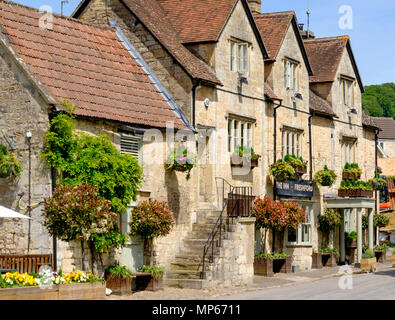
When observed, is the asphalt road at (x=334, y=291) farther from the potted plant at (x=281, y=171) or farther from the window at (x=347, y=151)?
the window at (x=347, y=151)

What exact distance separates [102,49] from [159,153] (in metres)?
4.36

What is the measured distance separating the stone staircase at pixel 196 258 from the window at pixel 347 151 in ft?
44.8

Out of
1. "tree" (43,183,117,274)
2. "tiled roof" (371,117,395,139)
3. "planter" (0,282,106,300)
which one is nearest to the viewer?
"planter" (0,282,106,300)

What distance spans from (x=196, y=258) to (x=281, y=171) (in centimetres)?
774

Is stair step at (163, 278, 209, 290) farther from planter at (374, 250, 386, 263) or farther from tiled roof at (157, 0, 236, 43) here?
planter at (374, 250, 386, 263)

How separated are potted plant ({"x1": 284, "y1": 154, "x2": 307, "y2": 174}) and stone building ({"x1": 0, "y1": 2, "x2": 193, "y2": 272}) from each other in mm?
7454

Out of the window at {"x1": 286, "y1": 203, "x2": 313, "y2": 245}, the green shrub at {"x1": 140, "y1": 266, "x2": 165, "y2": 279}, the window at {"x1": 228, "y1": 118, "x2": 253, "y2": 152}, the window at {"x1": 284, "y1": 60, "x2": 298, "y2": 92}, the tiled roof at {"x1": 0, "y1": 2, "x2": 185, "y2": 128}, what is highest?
the window at {"x1": 284, "y1": 60, "x2": 298, "y2": 92}

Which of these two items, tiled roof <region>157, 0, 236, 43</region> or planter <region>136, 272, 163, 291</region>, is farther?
tiled roof <region>157, 0, 236, 43</region>

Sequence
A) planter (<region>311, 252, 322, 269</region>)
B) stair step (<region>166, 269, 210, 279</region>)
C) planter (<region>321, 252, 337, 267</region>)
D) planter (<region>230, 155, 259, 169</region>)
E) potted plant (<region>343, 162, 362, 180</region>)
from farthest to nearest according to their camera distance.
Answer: potted plant (<region>343, 162, 362, 180</region>) < planter (<region>321, 252, 337, 267</region>) < planter (<region>311, 252, 322, 269</region>) < planter (<region>230, 155, 259, 169</region>) < stair step (<region>166, 269, 210, 279</region>)

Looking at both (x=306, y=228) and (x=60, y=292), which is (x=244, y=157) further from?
(x=60, y=292)

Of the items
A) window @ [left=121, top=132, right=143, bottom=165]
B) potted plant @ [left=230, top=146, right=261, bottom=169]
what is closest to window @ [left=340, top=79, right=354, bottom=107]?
potted plant @ [left=230, top=146, right=261, bottom=169]

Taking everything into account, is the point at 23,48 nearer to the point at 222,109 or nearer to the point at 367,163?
the point at 222,109

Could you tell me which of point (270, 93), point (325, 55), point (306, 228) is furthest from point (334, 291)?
point (325, 55)

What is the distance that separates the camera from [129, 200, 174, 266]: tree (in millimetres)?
25906
